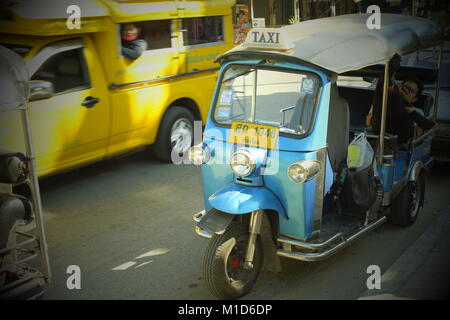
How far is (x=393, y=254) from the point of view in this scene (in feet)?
17.8

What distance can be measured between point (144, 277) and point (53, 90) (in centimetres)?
287

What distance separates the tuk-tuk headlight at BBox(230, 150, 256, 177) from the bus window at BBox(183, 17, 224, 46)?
412cm

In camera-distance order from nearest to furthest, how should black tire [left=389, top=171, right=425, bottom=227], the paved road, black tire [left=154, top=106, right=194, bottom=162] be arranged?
the paved road, black tire [left=389, top=171, right=425, bottom=227], black tire [left=154, top=106, right=194, bottom=162]

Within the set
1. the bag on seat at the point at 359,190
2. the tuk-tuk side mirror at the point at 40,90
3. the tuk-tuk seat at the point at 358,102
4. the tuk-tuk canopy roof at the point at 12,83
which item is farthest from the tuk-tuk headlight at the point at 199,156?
the tuk-tuk seat at the point at 358,102

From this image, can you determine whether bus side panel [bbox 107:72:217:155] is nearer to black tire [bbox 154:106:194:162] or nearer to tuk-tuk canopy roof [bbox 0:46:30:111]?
black tire [bbox 154:106:194:162]

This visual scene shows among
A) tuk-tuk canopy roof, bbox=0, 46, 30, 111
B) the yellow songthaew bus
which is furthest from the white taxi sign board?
the yellow songthaew bus

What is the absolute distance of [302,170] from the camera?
14.6 ft

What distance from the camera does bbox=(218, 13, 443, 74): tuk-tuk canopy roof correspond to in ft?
15.1

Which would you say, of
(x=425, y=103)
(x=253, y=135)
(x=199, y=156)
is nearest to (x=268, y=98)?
(x=253, y=135)

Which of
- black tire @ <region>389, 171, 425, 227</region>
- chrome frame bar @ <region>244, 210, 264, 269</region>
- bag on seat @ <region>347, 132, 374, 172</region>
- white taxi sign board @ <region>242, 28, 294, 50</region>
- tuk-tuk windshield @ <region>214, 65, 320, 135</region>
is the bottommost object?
black tire @ <region>389, 171, 425, 227</region>

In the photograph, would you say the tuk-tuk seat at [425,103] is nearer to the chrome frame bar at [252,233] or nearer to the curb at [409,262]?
the curb at [409,262]

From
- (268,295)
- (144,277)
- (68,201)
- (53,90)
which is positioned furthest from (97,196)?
(268,295)

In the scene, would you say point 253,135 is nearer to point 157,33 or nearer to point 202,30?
point 157,33

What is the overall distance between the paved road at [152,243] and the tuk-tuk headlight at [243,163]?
1.07 metres
